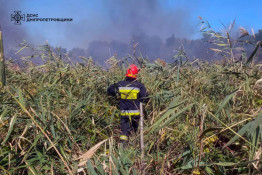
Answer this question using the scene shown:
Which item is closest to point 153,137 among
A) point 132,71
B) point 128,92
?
point 128,92

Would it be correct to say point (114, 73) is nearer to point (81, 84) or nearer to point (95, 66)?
point (95, 66)

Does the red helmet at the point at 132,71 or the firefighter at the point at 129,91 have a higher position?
the red helmet at the point at 132,71

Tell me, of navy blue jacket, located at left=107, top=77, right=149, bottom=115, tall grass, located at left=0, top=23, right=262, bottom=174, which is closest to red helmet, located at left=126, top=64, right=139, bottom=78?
navy blue jacket, located at left=107, top=77, right=149, bottom=115

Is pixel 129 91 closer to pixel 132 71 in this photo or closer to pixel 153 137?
pixel 132 71

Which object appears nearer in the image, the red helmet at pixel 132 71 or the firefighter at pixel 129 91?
the firefighter at pixel 129 91

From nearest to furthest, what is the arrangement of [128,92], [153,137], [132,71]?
[153,137] → [128,92] → [132,71]

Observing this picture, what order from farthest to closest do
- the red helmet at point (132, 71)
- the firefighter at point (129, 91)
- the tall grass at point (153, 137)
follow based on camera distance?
the red helmet at point (132, 71) → the firefighter at point (129, 91) → the tall grass at point (153, 137)

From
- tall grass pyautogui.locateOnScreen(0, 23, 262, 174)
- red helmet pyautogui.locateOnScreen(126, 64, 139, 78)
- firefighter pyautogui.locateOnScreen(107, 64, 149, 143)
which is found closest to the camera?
tall grass pyautogui.locateOnScreen(0, 23, 262, 174)

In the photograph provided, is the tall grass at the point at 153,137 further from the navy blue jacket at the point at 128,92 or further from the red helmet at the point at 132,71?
the red helmet at the point at 132,71

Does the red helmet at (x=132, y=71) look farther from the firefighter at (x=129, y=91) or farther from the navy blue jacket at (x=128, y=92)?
the navy blue jacket at (x=128, y=92)

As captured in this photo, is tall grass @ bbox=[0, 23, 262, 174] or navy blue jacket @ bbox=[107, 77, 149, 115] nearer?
tall grass @ bbox=[0, 23, 262, 174]

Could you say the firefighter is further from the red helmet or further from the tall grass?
the tall grass

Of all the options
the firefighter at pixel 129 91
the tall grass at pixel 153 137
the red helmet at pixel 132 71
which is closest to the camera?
the tall grass at pixel 153 137

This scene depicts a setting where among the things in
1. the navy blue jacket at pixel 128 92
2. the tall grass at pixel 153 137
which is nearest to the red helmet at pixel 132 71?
the navy blue jacket at pixel 128 92
